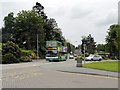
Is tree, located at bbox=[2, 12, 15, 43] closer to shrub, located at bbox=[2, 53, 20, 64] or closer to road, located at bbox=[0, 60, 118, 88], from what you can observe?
shrub, located at bbox=[2, 53, 20, 64]

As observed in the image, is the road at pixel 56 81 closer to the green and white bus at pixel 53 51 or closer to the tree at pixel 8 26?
the green and white bus at pixel 53 51

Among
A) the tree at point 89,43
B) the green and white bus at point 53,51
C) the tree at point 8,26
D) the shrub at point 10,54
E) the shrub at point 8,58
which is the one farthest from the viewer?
the tree at point 89,43

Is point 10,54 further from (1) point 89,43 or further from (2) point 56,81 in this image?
(1) point 89,43

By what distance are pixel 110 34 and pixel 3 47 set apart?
48366 mm

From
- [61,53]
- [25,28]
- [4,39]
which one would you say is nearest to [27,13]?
[25,28]

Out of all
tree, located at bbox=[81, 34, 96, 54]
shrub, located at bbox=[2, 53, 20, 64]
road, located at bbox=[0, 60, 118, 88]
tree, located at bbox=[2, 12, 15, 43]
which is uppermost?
tree, located at bbox=[2, 12, 15, 43]

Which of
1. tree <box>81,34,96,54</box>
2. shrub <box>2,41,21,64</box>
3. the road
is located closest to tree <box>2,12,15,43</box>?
tree <box>81,34,96,54</box>

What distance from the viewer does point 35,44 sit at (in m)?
96.6

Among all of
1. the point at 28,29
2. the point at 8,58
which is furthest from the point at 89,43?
the point at 8,58

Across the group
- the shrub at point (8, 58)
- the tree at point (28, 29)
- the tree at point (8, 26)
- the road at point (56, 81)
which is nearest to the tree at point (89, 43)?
the tree at point (8, 26)

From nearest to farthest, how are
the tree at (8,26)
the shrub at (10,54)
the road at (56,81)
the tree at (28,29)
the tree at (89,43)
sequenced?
the road at (56,81)
the shrub at (10,54)
the tree at (28,29)
the tree at (8,26)
the tree at (89,43)

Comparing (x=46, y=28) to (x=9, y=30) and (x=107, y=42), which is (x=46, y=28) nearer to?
(x=9, y=30)

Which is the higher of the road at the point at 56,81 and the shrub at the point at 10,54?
the shrub at the point at 10,54

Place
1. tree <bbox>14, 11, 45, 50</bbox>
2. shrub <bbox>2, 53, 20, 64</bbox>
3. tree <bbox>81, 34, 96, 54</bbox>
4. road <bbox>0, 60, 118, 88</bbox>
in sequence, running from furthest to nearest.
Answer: tree <bbox>81, 34, 96, 54</bbox> < tree <bbox>14, 11, 45, 50</bbox> < shrub <bbox>2, 53, 20, 64</bbox> < road <bbox>0, 60, 118, 88</bbox>
